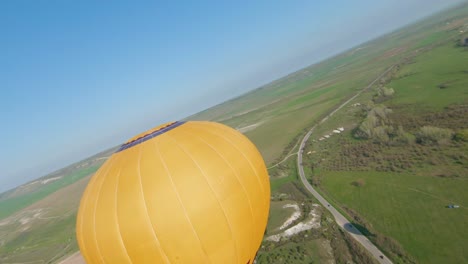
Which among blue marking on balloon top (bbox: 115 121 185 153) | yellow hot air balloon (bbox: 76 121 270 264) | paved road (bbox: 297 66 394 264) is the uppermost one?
blue marking on balloon top (bbox: 115 121 185 153)

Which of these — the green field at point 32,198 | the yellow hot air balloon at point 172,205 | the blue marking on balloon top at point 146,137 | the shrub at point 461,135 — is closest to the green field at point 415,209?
the shrub at point 461,135

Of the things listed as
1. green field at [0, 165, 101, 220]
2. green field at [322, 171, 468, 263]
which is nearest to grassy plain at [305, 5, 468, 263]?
green field at [322, 171, 468, 263]

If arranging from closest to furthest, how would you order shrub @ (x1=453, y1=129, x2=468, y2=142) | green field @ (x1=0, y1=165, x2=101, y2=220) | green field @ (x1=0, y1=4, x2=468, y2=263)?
green field @ (x1=0, y1=4, x2=468, y2=263) < shrub @ (x1=453, y1=129, x2=468, y2=142) < green field @ (x1=0, y1=165, x2=101, y2=220)

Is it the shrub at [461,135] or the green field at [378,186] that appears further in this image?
the shrub at [461,135]

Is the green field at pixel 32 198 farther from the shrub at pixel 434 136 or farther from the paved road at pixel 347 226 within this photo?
the shrub at pixel 434 136

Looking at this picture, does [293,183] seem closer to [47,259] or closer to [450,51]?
[47,259]

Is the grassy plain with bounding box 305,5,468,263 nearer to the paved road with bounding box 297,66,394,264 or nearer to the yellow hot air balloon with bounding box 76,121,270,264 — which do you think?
the paved road with bounding box 297,66,394,264

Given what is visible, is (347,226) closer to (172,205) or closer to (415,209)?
(415,209)

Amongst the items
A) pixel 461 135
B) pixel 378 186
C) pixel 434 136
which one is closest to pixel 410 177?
pixel 378 186
